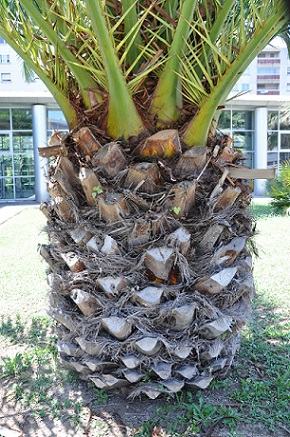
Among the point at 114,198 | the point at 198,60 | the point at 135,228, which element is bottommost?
the point at 135,228

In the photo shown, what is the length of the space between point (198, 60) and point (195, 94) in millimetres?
206

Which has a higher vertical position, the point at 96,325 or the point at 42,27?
the point at 42,27

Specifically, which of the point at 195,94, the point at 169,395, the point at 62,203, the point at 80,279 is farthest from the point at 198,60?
the point at 169,395

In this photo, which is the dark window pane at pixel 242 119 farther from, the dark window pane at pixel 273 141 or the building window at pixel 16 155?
the building window at pixel 16 155

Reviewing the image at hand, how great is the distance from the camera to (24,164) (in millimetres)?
20531

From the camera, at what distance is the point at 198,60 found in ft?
9.37

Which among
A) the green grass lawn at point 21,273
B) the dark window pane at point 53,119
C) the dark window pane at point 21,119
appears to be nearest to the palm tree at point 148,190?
the green grass lawn at point 21,273

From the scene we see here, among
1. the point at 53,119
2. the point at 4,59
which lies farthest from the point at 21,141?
the point at 4,59

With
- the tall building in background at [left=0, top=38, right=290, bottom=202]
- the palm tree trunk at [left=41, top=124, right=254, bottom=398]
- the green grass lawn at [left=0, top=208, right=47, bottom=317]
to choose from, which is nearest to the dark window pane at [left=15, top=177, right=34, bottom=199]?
the tall building in background at [left=0, top=38, right=290, bottom=202]

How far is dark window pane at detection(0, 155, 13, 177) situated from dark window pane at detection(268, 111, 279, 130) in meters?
12.1

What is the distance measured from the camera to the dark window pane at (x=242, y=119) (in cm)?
2188

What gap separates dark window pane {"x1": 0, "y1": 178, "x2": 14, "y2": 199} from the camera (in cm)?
2020

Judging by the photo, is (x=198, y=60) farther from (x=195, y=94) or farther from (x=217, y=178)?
(x=217, y=178)

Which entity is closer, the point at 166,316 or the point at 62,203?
the point at 166,316
